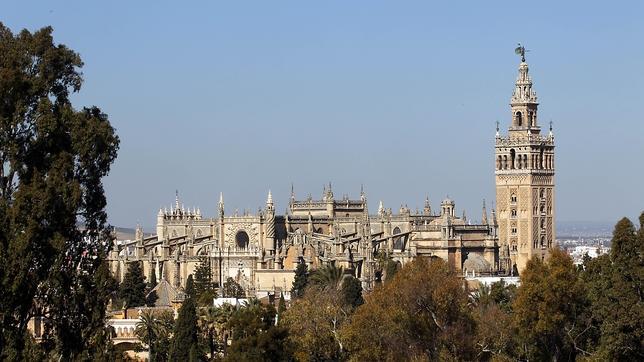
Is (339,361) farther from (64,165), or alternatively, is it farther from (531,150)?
(531,150)

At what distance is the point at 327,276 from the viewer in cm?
9750

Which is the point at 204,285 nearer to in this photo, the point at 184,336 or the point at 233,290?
the point at 233,290

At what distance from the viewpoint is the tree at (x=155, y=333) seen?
68.4 meters

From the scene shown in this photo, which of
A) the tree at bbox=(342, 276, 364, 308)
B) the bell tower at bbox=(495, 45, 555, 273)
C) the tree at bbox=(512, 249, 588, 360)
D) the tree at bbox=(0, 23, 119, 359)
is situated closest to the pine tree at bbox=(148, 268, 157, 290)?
the bell tower at bbox=(495, 45, 555, 273)

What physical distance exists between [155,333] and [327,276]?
2694cm

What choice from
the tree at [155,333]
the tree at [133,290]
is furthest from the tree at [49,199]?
the tree at [133,290]

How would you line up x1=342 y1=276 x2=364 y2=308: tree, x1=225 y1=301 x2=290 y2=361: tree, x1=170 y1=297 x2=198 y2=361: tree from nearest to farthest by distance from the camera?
x1=225 y1=301 x2=290 y2=361: tree → x1=170 y1=297 x2=198 y2=361: tree → x1=342 y1=276 x2=364 y2=308: tree

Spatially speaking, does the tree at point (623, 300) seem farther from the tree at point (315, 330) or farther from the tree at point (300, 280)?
the tree at point (300, 280)

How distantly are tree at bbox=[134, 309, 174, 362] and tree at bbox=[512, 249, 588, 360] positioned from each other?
628 inches

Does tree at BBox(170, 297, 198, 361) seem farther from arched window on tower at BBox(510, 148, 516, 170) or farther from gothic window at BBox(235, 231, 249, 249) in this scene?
gothic window at BBox(235, 231, 249, 249)

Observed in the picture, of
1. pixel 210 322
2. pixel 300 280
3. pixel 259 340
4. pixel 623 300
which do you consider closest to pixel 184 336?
pixel 259 340

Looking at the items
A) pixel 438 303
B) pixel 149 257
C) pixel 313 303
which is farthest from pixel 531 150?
pixel 438 303

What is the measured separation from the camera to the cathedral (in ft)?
388

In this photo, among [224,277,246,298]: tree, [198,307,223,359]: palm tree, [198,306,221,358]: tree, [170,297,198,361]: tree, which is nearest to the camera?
[170,297,198,361]: tree
